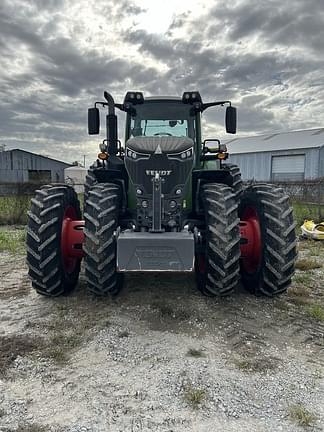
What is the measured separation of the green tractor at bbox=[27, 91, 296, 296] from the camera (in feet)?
12.5

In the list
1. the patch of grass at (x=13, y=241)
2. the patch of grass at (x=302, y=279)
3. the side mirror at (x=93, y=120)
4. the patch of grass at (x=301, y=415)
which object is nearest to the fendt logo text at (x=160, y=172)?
the side mirror at (x=93, y=120)

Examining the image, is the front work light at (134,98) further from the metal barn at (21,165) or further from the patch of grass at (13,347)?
the metal barn at (21,165)

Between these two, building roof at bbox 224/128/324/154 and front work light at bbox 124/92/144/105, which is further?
building roof at bbox 224/128/324/154

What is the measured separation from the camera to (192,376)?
2873 mm

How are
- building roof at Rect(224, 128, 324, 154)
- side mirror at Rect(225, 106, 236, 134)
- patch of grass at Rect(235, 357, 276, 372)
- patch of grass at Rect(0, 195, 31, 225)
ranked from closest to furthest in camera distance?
patch of grass at Rect(235, 357, 276, 372) → side mirror at Rect(225, 106, 236, 134) → patch of grass at Rect(0, 195, 31, 225) → building roof at Rect(224, 128, 324, 154)

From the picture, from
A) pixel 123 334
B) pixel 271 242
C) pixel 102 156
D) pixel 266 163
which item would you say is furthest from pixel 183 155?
pixel 266 163

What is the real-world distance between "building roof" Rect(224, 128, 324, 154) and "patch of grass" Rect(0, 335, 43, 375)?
87.3 ft

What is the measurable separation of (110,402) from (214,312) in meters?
1.87

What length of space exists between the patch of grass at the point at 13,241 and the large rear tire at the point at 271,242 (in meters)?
5.09

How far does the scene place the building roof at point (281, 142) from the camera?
28402mm

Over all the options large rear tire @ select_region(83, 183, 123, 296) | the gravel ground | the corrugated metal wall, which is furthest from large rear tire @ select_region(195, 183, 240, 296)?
the corrugated metal wall

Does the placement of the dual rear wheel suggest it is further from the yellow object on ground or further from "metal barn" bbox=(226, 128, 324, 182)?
"metal barn" bbox=(226, 128, 324, 182)

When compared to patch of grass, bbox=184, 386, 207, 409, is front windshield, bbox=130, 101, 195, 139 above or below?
above

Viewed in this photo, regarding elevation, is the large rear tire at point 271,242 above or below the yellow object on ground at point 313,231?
above
